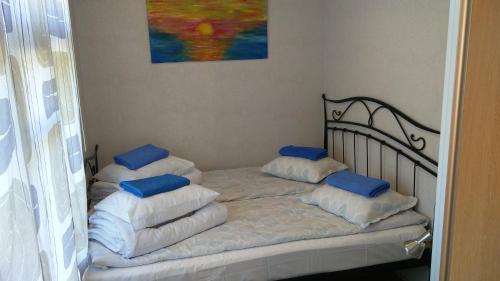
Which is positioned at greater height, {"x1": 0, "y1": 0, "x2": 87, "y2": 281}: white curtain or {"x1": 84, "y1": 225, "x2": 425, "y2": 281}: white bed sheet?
{"x1": 0, "y1": 0, "x2": 87, "y2": 281}: white curtain

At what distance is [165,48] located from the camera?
326 centimetres

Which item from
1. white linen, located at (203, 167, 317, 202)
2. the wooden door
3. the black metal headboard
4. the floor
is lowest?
the floor

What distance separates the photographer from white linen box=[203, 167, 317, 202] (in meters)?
2.81

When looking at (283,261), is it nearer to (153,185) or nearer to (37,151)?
(153,185)

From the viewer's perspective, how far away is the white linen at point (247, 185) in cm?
281

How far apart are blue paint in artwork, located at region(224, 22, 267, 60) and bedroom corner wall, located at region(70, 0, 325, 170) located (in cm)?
6

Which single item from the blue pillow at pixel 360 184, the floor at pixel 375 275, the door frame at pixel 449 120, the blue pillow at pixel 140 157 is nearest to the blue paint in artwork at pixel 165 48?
the blue pillow at pixel 140 157

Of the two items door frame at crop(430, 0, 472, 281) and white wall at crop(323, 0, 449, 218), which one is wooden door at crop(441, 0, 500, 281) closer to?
door frame at crop(430, 0, 472, 281)

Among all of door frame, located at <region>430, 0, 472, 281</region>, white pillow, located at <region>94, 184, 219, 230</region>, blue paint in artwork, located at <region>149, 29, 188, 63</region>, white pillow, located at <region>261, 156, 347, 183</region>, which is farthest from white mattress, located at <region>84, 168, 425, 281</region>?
blue paint in artwork, located at <region>149, 29, 188, 63</region>

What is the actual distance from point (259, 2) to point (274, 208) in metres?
1.80

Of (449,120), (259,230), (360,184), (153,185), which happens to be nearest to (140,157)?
(153,185)

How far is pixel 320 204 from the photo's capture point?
2490mm

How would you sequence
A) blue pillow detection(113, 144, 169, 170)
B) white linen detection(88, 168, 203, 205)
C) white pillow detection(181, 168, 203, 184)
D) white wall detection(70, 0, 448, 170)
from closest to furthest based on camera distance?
white linen detection(88, 168, 203, 205) → blue pillow detection(113, 144, 169, 170) → white pillow detection(181, 168, 203, 184) → white wall detection(70, 0, 448, 170)

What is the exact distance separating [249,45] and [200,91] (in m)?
0.58
